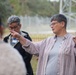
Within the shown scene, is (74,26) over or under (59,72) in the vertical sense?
under

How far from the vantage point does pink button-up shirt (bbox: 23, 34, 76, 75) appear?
17.6 ft

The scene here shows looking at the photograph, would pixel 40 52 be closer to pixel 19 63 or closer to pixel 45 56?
pixel 45 56

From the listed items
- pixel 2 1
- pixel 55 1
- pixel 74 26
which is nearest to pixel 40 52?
pixel 74 26

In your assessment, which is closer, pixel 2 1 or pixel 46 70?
pixel 46 70

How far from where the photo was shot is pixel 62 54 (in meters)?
5.33

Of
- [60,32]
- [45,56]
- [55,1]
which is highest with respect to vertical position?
[60,32]

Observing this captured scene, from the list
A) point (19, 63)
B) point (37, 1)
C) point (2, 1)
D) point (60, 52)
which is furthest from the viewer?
point (37, 1)

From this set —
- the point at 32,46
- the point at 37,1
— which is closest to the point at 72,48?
the point at 32,46

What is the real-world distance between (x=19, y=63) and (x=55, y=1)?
270 ft

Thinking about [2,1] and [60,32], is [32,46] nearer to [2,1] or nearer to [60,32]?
[60,32]

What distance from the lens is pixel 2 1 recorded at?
41.6 meters

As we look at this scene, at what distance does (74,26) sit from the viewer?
30.1 meters

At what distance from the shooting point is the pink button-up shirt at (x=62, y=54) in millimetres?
5355

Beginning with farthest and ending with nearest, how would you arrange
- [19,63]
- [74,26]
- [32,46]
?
[74,26], [32,46], [19,63]
